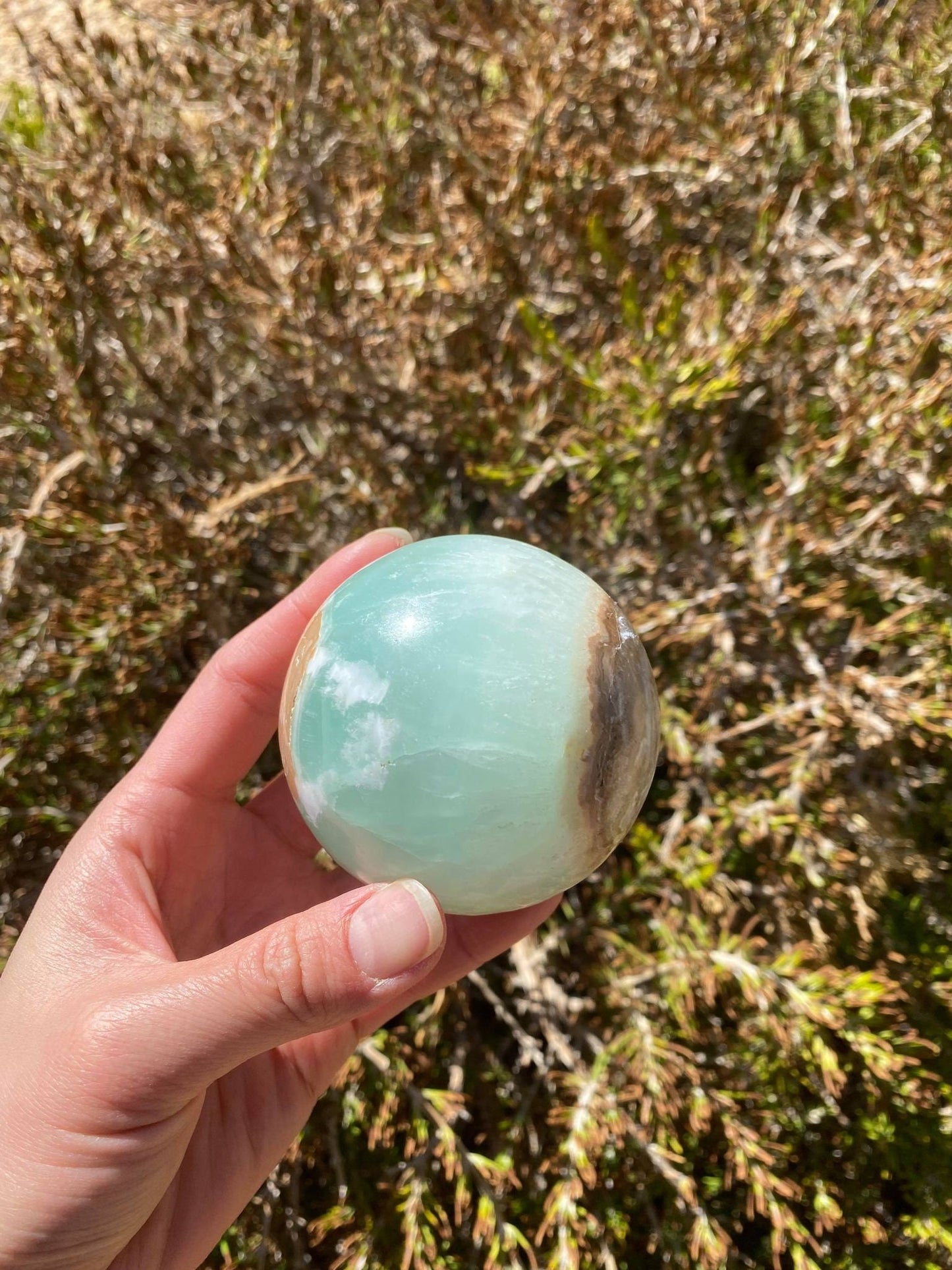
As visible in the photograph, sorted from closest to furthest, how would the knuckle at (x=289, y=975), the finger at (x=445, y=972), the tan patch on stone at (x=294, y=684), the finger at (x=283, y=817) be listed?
the knuckle at (x=289, y=975)
the tan patch on stone at (x=294, y=684)
the finger at (x=445, y=972)
the finger at (x=283, y=817)

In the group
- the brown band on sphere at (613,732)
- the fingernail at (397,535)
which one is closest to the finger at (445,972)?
the brown band on sphere at (613,732)

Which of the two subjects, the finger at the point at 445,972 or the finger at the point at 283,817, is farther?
the finger at the point at 283,817

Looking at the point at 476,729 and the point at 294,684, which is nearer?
the point at 476,729

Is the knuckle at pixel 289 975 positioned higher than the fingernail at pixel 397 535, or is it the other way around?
the fingernail at pixel 397 535

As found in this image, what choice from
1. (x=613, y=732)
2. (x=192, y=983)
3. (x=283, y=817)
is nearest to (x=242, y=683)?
(x=283, y=817)

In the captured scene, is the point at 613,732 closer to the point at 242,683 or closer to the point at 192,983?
the point at 192,983

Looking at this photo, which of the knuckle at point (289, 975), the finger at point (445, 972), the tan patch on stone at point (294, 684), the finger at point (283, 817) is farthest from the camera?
the finger at point (283, 817)

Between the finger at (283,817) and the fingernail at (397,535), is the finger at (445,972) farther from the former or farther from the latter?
the fingernail at (397,535)

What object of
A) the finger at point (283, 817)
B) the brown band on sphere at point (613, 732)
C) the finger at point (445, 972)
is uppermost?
the brown band on sphere at point (613, 732)

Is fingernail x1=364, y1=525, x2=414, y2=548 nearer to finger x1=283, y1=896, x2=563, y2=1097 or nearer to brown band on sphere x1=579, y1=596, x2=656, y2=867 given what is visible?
brown band on sphere x1=579, y1=596, x2=656, y2=867
